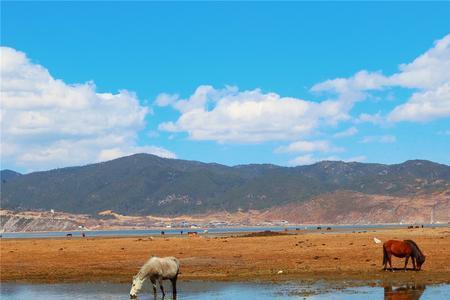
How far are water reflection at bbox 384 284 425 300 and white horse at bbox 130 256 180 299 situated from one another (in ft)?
27.1

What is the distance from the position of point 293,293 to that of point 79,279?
12761mm

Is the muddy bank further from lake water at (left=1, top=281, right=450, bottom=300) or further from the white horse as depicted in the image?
the white horse

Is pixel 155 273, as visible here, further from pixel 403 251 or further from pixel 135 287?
pixel 403 251

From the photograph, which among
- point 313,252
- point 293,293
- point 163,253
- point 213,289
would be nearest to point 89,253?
point 163,253

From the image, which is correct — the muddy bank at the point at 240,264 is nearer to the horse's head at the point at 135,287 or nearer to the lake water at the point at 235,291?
the lake water at the point at 235,291

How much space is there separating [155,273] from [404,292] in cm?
962

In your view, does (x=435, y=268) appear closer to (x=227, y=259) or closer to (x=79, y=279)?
(x=227, y=259)

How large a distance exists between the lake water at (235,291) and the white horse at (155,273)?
0.72 metres

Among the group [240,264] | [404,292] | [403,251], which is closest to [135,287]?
[404,292]

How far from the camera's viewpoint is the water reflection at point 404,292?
80.0 ft

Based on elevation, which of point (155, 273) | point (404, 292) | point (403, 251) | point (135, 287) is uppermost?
point (403, 251)

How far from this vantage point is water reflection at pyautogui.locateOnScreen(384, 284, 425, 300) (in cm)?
2439

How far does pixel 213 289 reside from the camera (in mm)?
28500

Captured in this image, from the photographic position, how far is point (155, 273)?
26.7 meters
